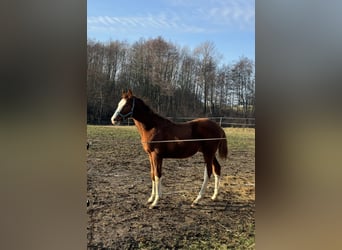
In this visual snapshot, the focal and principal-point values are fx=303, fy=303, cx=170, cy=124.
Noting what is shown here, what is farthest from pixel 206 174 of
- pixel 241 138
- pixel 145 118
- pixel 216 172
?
pixel 145 118

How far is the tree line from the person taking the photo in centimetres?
162

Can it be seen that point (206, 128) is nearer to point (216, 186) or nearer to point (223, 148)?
point (223, 148)

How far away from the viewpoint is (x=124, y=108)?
1.70 metres

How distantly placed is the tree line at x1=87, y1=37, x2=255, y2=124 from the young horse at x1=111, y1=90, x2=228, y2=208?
2.0 inches

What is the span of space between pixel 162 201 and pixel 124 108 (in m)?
0.58

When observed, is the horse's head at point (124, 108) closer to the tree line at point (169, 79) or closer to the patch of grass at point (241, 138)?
the tree line at point (169, 79)

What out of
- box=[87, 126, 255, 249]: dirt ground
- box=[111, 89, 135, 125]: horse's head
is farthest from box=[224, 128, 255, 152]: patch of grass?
box=[111, 89, 135, 125]: horse's head
